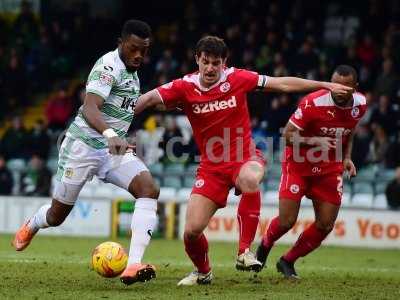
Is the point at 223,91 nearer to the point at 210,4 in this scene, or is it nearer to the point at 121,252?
the point at 121,252

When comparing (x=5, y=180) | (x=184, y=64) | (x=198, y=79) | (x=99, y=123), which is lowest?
(x=5, y=180)

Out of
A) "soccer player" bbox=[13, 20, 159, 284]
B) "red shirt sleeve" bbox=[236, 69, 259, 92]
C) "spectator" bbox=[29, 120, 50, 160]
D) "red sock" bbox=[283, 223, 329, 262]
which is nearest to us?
"soccer player" bbox=[13, 20, 159, 284]

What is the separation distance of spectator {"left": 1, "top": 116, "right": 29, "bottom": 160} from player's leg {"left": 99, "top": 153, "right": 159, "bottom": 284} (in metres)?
Result: 12.0

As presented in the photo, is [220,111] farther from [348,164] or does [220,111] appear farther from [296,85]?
[348,164]

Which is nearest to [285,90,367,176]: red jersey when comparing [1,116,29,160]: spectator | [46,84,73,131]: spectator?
[1,116,29,160]: spectator

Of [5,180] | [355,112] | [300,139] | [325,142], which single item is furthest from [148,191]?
[5,180]

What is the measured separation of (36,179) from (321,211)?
10750 mm

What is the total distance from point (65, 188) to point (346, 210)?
864 centimetres

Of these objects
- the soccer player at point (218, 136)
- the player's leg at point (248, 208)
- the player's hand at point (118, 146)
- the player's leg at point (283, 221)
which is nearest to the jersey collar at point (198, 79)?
the soccer player at point (218, 136)

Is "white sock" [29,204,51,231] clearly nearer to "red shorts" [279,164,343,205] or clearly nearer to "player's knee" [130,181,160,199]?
"player's knee" [130,181,160,199]

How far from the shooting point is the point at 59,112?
75.2 feet

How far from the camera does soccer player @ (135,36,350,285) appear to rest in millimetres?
10258

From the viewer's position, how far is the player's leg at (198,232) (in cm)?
1015

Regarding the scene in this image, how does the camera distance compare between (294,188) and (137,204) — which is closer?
(137,204)
